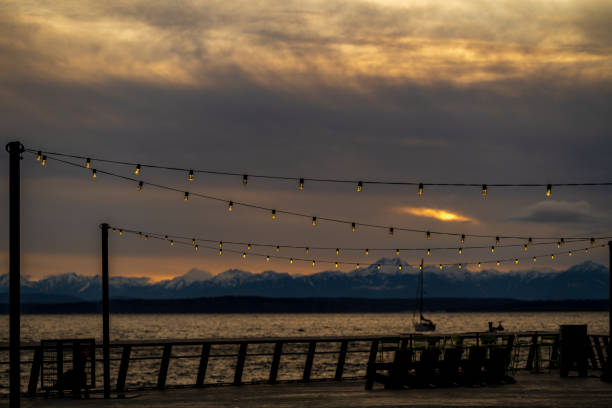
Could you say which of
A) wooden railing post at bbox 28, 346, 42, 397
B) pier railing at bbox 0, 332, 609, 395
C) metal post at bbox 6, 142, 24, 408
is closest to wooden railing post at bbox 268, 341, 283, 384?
pier railing at bbox 0, 332, 609, 395

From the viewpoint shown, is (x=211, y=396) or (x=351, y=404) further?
(x=211, y=396)

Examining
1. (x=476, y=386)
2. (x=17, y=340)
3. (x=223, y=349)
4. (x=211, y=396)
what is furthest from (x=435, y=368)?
(x=223, y=349)

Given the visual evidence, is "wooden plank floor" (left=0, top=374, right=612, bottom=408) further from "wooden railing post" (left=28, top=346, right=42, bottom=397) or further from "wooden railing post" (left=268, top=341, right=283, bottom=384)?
"wooden railing post" (left=28, top=346, right=42, bottom=397)

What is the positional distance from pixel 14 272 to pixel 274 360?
10546mm

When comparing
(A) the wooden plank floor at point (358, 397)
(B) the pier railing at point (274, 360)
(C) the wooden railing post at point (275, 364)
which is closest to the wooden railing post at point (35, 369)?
(B) the pier railing at point (274, 360)

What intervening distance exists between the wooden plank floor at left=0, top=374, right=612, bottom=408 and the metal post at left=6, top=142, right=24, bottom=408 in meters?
3.54

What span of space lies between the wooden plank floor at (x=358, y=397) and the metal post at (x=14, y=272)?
139 inches

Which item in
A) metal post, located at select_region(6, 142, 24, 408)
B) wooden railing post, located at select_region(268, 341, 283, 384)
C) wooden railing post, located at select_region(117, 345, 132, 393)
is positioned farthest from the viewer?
wooden railing post, located at select_region(268, 341, 283, 384)

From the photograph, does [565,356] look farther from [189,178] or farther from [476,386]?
[189,178]

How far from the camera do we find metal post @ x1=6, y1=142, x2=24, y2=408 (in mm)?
12812

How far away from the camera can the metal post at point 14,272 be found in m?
12.8

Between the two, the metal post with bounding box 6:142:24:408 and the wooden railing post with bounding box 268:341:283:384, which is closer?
the metal post with bounding box 6:142:24:408

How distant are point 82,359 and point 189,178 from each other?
473 centimetres

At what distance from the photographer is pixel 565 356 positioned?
21.6 meters
